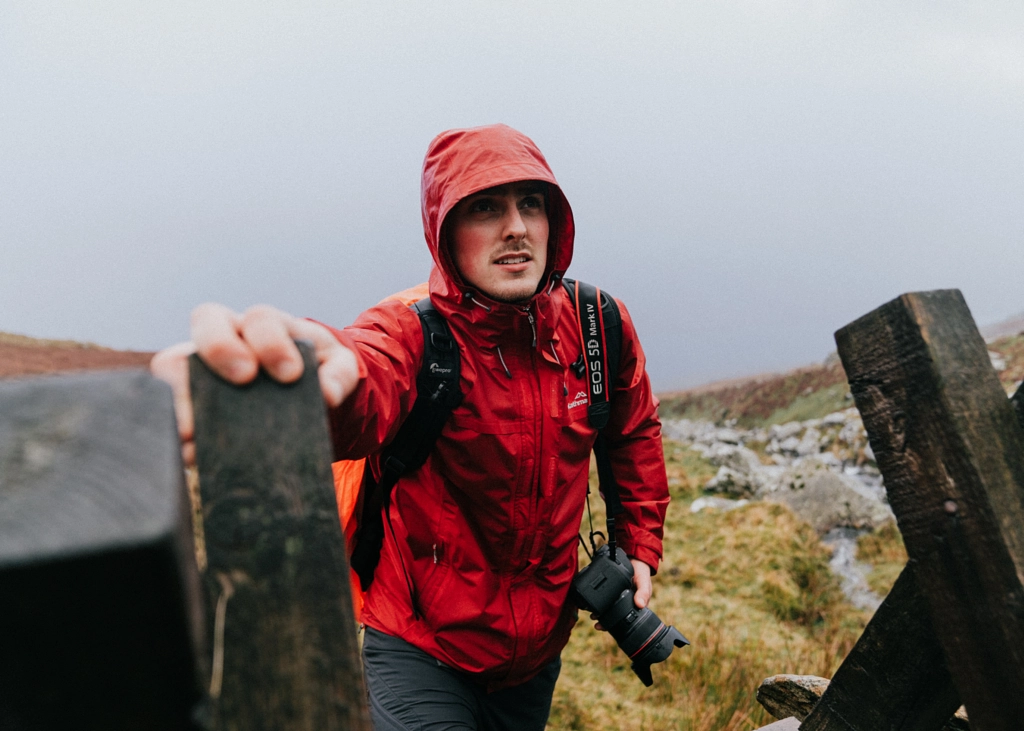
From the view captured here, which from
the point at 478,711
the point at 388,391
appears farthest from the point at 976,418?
the point at 478,711

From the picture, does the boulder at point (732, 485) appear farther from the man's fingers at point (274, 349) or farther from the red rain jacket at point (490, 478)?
the man's fingers at point (274, 349)

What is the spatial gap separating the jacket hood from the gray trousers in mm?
1519

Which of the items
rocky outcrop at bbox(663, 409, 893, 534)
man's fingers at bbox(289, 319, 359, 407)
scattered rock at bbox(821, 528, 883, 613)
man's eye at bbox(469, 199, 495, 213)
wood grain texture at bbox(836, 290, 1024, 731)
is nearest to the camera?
wood grain texture at bbox(836, 290, 1024, 731)

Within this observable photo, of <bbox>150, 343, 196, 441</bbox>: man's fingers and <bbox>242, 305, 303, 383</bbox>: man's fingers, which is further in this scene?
<bbox>150, 343, 196, 441</bbox>: man's fingers

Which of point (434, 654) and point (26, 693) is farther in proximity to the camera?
point (434, 654)

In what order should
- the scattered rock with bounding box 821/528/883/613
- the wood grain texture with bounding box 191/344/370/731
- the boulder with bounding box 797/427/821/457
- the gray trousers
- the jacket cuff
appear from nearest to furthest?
the wood grain texture with bounding box 191/344/370/731 → the gray trousers → the jacket cuff → the scattered rock with bounding box 821/528/883/613 → the boulder with bounding box 797/427/821/457

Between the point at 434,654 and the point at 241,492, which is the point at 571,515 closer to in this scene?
the point at 434,654

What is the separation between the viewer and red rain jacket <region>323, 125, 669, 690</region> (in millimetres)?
2479

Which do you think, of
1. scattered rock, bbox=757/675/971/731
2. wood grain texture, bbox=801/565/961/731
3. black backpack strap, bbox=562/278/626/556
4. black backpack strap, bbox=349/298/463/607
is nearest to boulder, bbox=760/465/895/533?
scattered rock, bbox=757/675/971/731

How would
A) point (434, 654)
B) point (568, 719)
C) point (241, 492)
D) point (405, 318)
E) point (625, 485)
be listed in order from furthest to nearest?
point (568, 719)
point (625, 485)
point (434, 654)
point (405, 318)
point (241, 492)

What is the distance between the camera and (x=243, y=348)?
2.87 ft

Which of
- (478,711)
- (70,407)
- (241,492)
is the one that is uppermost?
(70,407)

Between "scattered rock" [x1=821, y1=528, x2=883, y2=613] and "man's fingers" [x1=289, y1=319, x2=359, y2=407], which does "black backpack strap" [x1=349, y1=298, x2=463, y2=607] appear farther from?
"scattered rock" [x1=821, y1=528, x2=883, y2=613]

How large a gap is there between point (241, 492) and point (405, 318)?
5.36 feet
